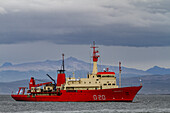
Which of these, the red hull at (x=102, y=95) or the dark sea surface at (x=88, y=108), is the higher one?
the red hull at (x=102, y=95)

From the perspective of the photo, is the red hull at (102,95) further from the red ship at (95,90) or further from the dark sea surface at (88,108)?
the dark sea surface at (88,108)

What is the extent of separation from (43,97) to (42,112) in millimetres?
32610

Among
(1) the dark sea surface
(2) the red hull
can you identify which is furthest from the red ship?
(1) the dark sea surface

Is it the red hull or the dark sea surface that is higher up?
the red hull

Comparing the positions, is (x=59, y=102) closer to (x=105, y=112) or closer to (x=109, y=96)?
(x=109, y=96)

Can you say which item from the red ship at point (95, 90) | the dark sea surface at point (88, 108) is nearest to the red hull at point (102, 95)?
the red ship at point (95, 90)

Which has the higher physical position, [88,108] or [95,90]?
[95,90]

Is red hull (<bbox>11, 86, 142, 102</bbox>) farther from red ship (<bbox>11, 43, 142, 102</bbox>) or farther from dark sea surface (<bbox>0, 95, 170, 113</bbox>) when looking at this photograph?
dark sea surface (<bbox>0, 95, 170, 113</bbox>)

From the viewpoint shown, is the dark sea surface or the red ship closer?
the dark sea surface

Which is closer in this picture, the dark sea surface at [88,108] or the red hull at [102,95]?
the dark sea surface at [88,108]

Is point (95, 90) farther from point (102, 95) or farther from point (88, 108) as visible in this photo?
point (88, 108)

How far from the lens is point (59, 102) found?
115 metres

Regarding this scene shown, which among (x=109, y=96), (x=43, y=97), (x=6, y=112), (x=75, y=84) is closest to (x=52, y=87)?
(x=43, y=97)

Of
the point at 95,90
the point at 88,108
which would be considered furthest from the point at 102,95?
the point at 88,108
